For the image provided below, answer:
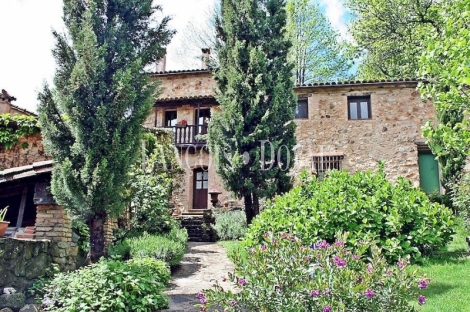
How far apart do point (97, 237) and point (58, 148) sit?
59.7 inches

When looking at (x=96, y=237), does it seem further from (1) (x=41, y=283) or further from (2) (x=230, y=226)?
(2) (x=230, y=226)

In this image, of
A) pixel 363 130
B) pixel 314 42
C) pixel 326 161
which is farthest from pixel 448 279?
pixel 314 42

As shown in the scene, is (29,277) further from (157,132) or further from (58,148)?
(157,132)

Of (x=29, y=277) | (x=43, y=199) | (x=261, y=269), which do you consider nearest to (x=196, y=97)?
(x=43, y=199)

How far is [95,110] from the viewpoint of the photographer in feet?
20.6

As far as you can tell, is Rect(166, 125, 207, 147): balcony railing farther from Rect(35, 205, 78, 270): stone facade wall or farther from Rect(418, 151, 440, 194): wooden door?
Rect(35, 205, 78, 270): stone facade wall

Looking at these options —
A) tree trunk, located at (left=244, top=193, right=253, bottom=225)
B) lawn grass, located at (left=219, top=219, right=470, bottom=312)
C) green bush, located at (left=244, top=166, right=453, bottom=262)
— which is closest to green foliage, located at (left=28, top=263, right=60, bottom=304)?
lawn grass, located at (left=219, top=219, right=470, bottom=312)

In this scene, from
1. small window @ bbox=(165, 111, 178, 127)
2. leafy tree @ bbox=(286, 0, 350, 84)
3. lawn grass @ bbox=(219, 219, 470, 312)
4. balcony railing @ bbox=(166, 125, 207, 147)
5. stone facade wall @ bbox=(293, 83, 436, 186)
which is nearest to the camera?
lawn grass @ bbox=(219, 219, 470, 312)

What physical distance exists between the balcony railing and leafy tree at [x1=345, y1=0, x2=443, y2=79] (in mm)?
9800

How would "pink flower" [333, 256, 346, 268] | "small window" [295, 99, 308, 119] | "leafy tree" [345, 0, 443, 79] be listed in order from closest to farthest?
"pink flower" [333, 256, 346, 268], "small window" [295, 99, 308, 119], "leafy tree" [345, 0, 443, 79]

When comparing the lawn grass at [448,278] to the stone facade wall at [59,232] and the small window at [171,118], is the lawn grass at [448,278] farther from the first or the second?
the small window at [171,118]

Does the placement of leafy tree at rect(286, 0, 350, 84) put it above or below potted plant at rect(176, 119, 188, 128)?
above

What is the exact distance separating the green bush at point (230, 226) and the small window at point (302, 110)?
5.39 meters

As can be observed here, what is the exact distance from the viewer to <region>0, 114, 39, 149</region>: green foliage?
9.45m
